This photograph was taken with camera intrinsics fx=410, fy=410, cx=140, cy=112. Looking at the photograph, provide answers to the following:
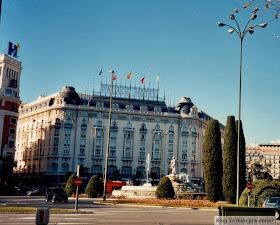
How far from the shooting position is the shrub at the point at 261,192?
87.6 ft

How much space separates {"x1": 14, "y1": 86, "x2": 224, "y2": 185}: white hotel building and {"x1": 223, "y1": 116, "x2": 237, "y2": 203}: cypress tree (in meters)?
55.2

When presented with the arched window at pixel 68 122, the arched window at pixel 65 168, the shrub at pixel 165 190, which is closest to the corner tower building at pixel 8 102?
the arched window at pixel 68 122

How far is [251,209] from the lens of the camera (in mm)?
8922

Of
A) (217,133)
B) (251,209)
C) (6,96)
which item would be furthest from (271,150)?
(251,209)

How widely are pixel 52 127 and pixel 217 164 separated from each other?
2595 inches

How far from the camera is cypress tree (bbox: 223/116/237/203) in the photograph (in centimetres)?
3850

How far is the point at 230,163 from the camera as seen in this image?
39.7 m

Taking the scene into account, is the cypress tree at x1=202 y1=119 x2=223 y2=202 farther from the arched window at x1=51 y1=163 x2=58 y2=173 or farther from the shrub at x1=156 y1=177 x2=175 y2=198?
the arched window at x1=51 y1=163 x2=58 y2=173

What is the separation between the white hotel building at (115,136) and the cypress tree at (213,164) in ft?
177

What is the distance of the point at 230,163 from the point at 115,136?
211ft

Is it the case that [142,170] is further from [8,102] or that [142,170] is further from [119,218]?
[119,218]

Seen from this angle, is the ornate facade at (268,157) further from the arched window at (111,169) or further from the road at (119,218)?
the road at (119,218)

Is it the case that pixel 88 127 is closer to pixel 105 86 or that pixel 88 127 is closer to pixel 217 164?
pixel 105 86

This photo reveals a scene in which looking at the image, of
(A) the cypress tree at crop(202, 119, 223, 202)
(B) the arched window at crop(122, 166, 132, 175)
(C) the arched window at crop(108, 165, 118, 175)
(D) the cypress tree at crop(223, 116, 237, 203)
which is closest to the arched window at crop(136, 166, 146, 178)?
(B) the arched window at crop(122, 166, 132, 175)
